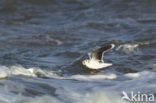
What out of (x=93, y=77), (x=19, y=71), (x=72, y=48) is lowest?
(x=93, y=77)

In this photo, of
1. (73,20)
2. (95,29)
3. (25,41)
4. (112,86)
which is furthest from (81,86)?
(73,20)

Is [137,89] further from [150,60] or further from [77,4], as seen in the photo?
[77,4]

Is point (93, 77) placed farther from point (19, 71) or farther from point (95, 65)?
point (19, 71)

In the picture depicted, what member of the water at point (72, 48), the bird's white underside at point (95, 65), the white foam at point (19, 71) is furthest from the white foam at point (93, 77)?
the white foam at point (19, 71)

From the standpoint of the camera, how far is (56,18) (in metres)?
16.3

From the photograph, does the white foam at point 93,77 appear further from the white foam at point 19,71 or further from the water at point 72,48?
the white foam at point 19,71

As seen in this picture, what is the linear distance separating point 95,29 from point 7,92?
690 cm

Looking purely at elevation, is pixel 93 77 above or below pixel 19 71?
below

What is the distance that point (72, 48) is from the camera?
12.4m

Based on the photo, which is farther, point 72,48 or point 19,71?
point 72,48

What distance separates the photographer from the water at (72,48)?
841 cm

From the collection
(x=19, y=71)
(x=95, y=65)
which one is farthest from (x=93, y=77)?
(x=19, y=71)

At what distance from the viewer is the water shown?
841 cm

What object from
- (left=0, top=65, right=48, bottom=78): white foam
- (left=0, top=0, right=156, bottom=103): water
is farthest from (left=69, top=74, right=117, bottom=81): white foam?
(left=0, top=65, right=48, bottom=78): white foam
